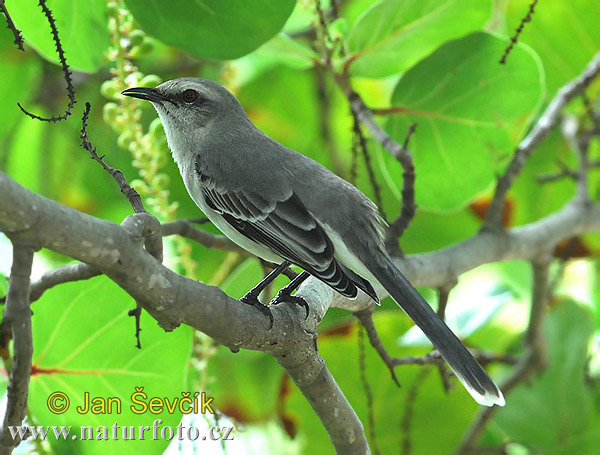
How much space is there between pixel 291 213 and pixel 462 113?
816 millimetres

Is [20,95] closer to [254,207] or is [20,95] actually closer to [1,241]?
[1,241]

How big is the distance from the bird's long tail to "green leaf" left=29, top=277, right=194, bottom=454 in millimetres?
609

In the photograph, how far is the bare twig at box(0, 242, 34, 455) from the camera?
1261mm

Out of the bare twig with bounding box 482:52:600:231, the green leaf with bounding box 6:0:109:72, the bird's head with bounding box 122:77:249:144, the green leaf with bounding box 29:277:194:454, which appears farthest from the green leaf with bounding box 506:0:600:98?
the green leaf with bounding box 29:277:194:454

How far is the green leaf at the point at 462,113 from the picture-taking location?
2684 mm

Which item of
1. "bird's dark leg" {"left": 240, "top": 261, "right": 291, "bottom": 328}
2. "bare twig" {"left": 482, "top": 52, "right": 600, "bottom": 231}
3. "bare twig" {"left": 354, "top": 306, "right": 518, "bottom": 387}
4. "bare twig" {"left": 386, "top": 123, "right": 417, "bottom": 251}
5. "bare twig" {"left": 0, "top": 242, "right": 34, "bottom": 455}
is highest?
"bare twig" {"left": 482, "top": 52, "right": 600, "bottom": 231}

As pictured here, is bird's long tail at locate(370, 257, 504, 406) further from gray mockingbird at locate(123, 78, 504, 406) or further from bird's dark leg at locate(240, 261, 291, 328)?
bird's dark leg at locate(240, 261, 291, 328)

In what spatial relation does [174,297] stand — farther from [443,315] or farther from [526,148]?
[526,148]

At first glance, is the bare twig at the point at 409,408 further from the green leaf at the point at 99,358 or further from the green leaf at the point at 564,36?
the green leaf at the point at 564,36

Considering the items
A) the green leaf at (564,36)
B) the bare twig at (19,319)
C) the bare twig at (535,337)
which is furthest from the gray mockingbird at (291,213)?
the green leaf at (564,36)

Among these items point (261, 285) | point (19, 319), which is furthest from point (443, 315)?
point (19, 319)

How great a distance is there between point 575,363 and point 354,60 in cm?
156

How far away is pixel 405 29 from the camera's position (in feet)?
8.52

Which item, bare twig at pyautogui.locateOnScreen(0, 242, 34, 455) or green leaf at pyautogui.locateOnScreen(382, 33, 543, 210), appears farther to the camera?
green leaf at pyautogui.locateOnScreen(382, 33, 543, 210)
